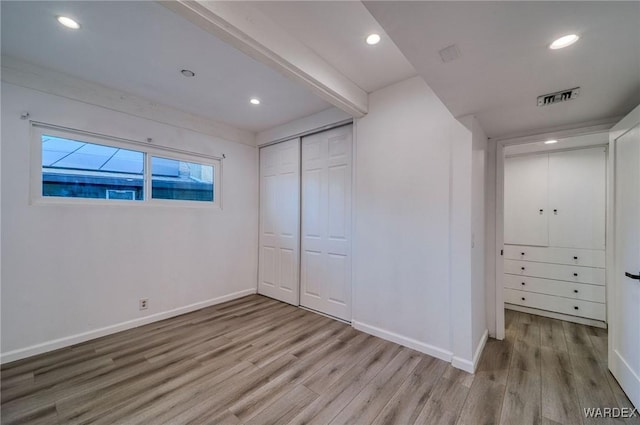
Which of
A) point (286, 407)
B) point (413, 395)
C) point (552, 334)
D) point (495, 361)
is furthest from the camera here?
point (552, 334)

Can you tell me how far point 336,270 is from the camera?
10.4ft

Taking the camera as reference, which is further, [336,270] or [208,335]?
[336,270]

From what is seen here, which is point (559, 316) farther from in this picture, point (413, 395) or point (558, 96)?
point (558, 96)

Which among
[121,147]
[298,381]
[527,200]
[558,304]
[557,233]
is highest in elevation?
[121,147]

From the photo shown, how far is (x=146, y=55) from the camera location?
2.12 m

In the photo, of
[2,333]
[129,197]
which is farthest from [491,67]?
[2,333]

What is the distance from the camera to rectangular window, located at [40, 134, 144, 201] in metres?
2.45

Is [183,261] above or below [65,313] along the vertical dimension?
above

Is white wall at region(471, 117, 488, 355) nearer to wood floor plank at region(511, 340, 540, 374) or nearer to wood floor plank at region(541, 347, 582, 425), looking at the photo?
wood floor plank at region(511, 340, 540, 374)

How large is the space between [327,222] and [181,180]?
2.07 m

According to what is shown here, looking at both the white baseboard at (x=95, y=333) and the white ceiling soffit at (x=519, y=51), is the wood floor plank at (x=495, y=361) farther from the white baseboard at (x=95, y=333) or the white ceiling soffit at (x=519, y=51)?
the white baseboard at (x=95, y=333)

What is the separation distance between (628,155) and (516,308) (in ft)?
7.97

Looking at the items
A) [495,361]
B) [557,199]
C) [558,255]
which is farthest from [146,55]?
[558,255]

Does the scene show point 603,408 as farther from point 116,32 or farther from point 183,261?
point 116,32
